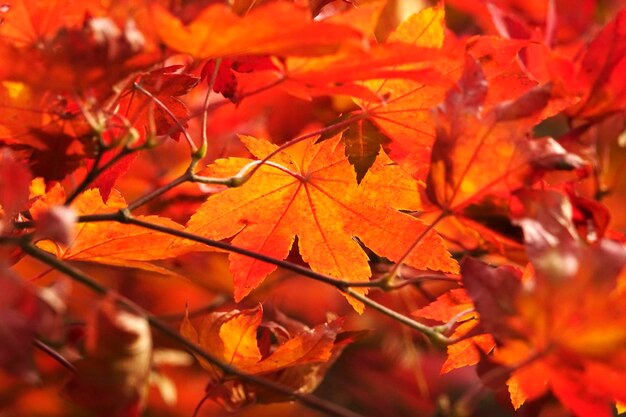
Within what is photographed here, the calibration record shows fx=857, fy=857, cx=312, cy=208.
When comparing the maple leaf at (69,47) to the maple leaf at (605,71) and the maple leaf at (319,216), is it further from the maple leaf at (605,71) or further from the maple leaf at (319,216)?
the maple leaf at (605,71)

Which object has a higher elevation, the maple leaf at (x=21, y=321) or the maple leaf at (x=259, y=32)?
the maple leaf at (x=259, y=32)

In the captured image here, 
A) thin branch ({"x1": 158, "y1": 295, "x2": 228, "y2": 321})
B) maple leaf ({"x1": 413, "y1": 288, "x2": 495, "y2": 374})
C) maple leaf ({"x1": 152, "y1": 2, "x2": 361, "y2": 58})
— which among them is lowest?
thin branch ({"x1": 158, "y1": 295, "x2": 228, "y2": 321})

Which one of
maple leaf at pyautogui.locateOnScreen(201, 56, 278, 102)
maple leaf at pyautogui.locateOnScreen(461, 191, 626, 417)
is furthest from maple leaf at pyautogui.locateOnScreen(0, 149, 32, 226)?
maple leaf at pyautogui.locateOnScreen(461, 191, 626, 417)

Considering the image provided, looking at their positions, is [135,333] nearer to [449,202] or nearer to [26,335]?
[26,335]

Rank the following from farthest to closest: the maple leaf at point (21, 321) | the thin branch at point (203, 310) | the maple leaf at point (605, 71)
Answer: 1. the thin branch at point (203, 310)
2. the maple leaf at point (605, 71)
3. the maple leaf at point (21, 321)

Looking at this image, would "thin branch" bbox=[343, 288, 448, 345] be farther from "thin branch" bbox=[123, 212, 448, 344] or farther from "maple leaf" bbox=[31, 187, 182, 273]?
"maple leaf" bbox=[31, 187, 182, 273]

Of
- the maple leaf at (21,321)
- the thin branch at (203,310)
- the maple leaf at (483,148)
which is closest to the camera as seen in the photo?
the maple leaf at (21,321)

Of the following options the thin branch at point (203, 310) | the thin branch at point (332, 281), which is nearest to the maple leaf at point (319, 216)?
the thin branch at point (332, 281)
